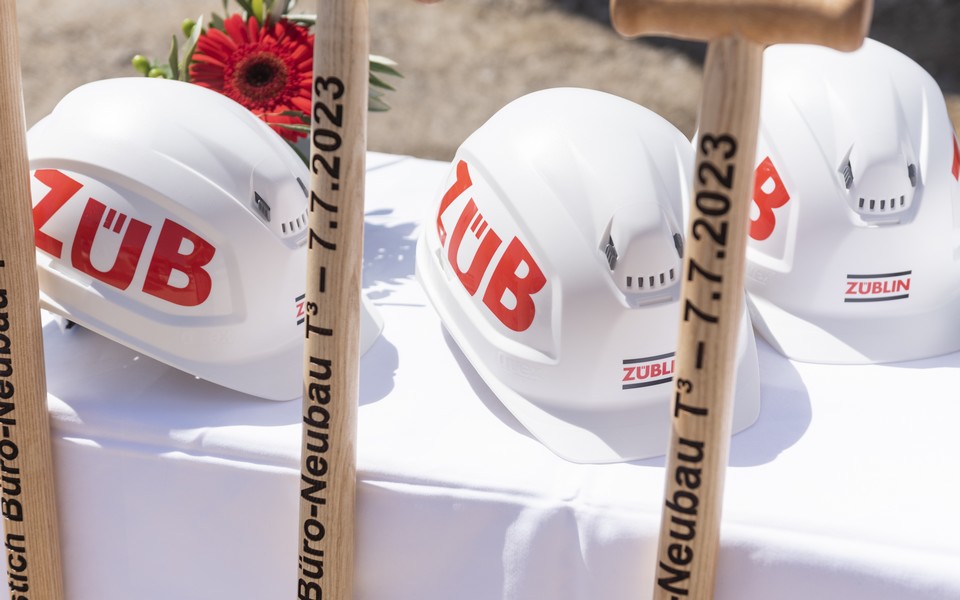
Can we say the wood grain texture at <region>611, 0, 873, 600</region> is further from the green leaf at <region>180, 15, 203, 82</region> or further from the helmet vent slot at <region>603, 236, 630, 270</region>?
the green leaf at <region>180, 15, 203, 82</region>

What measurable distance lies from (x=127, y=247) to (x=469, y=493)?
1.06ft

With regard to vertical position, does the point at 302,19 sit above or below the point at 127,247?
above

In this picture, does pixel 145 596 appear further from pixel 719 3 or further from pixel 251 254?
pixel 719 3

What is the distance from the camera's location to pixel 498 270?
0.86 meters

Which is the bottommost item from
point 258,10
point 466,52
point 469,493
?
point 469,493

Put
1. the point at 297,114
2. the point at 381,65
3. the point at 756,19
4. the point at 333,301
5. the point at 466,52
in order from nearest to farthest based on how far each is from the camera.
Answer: the point at 756,19
the point at 333,301
the point at 297,114
the point at 381,65
the point at 466,52

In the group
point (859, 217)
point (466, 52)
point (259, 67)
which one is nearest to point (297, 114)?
point (259, 67)

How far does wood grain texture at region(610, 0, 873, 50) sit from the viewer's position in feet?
1.76

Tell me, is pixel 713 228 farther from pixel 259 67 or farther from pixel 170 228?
pixel 259 67

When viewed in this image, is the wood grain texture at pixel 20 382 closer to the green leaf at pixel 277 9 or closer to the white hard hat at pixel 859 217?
the green leaf at pixel 277 9

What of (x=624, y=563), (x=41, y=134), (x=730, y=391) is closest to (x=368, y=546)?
(x=624, y=563)

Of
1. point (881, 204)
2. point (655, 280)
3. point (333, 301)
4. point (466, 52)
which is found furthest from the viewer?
point (466, 52)

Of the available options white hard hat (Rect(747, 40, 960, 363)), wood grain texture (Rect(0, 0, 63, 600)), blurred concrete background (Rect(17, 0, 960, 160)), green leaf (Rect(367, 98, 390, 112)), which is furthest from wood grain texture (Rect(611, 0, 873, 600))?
blurred concrete background (Rect(17, 0, 960, 160))

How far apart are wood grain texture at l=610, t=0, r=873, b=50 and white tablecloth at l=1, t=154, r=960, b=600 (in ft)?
1.11
